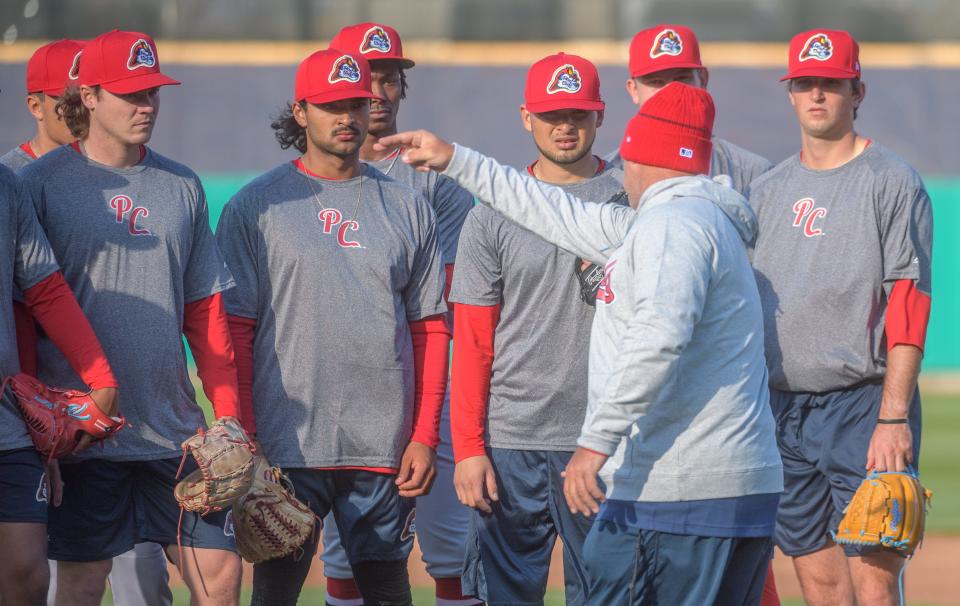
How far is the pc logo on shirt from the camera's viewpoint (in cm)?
479

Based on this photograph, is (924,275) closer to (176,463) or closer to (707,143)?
(707,143)

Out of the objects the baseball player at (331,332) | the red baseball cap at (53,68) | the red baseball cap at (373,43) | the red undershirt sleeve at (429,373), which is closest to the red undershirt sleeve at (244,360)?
the baseball player at (331,332)

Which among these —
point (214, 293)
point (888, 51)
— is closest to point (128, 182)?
point (214, 293)

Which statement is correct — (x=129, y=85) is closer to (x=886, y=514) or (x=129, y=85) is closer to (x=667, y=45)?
(x=667, y=45)

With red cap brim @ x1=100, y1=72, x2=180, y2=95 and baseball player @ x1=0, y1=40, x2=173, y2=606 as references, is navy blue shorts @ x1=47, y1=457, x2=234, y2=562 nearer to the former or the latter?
baseball player @ x1=0, y1=40, x2=173, y2=606

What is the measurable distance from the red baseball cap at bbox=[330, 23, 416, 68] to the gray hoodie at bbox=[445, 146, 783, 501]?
200 cm

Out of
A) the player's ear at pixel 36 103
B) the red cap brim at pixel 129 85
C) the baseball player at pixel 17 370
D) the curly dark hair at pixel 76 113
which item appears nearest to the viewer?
the baseball player at pixel 17 370

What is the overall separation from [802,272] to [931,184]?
34.1 feet

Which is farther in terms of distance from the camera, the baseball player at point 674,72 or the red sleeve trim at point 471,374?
the baseball player at point 674,72

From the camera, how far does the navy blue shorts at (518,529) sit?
459 cm

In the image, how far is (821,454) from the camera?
4.80m

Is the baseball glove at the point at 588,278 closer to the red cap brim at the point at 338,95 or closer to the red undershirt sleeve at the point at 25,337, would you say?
the red cap brim at the point at 338,95

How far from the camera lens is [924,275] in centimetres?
465

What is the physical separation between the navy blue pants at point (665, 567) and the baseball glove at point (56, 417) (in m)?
1.65
